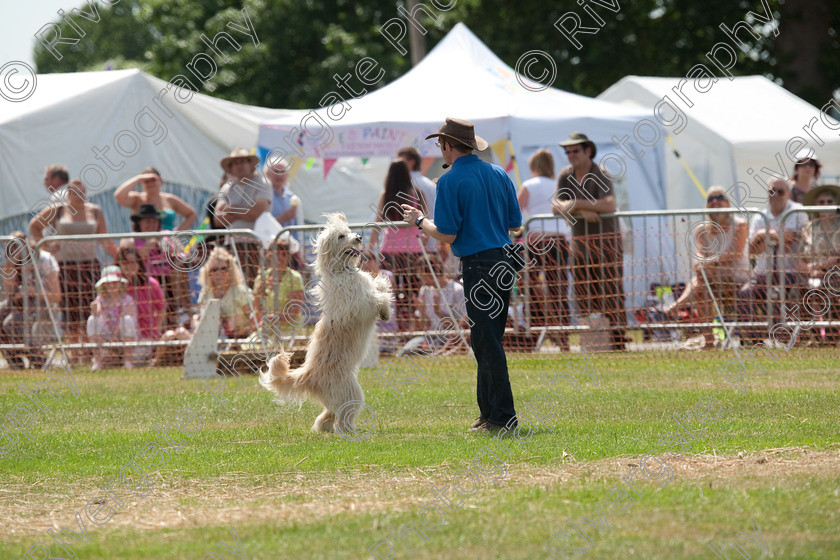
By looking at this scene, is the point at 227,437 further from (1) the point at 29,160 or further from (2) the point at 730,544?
(1) the point at 29,160

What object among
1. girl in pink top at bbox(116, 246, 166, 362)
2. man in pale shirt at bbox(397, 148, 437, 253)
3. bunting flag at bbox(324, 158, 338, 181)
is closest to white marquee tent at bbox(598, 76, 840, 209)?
bunting flag at bbox(324, 158, 338, 181)

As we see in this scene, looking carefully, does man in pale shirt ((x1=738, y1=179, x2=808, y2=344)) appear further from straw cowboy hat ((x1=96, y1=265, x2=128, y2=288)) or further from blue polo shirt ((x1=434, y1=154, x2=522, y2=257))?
straw cowboy hat ((x1=96, y1=265, x2=128, y2=288))

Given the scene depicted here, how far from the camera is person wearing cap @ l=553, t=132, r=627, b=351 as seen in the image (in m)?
Answer: 12.8

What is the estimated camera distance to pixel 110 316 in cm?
1336

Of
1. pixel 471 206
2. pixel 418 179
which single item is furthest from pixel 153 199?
pixel 471 206

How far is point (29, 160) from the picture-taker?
17.3 m

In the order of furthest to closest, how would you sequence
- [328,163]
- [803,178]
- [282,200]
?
[328,163] → [282,200] → [803,178]

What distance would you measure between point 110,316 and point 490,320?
22.6 feet

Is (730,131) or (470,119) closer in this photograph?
(470,119)

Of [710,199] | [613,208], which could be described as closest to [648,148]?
[710,199]

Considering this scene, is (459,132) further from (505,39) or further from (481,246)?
(505,39)

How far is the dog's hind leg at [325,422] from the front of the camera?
27.3 feet

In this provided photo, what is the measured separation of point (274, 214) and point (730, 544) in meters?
10.8

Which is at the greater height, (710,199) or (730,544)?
(710,199)
